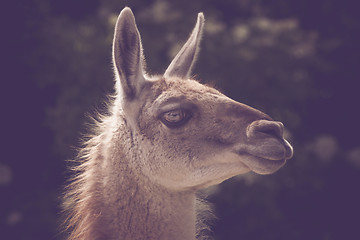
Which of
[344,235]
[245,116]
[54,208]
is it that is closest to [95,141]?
[245,116]

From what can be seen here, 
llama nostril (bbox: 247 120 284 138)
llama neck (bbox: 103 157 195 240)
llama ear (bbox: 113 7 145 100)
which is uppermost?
llama ear (bbox: 113 7 145 100)

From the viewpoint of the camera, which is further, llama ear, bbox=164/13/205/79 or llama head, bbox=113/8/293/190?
llama ear, bbox=164/13/205/79

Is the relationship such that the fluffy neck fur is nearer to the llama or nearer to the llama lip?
the llama

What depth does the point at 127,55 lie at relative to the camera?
142 inches

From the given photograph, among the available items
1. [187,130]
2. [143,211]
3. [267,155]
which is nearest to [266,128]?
[267,155]

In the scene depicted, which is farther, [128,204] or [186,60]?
[186,60]

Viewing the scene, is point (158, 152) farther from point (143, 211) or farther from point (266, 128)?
point (266, 128)

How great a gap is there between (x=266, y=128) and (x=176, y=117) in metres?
0.58

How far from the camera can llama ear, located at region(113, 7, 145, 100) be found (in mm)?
3512

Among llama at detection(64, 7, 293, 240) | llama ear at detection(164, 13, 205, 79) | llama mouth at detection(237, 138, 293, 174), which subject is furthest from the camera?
llama ear at detection(164, 13, 205, 79)

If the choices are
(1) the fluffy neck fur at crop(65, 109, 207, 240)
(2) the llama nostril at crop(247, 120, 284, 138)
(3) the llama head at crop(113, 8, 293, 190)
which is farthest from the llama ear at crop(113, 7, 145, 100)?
(2) the llama nostril at crop(247, 120, 284, 138)

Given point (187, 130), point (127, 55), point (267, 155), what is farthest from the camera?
point (127, 55)

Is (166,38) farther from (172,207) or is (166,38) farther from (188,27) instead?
(172,207)

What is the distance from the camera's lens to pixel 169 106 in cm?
349
